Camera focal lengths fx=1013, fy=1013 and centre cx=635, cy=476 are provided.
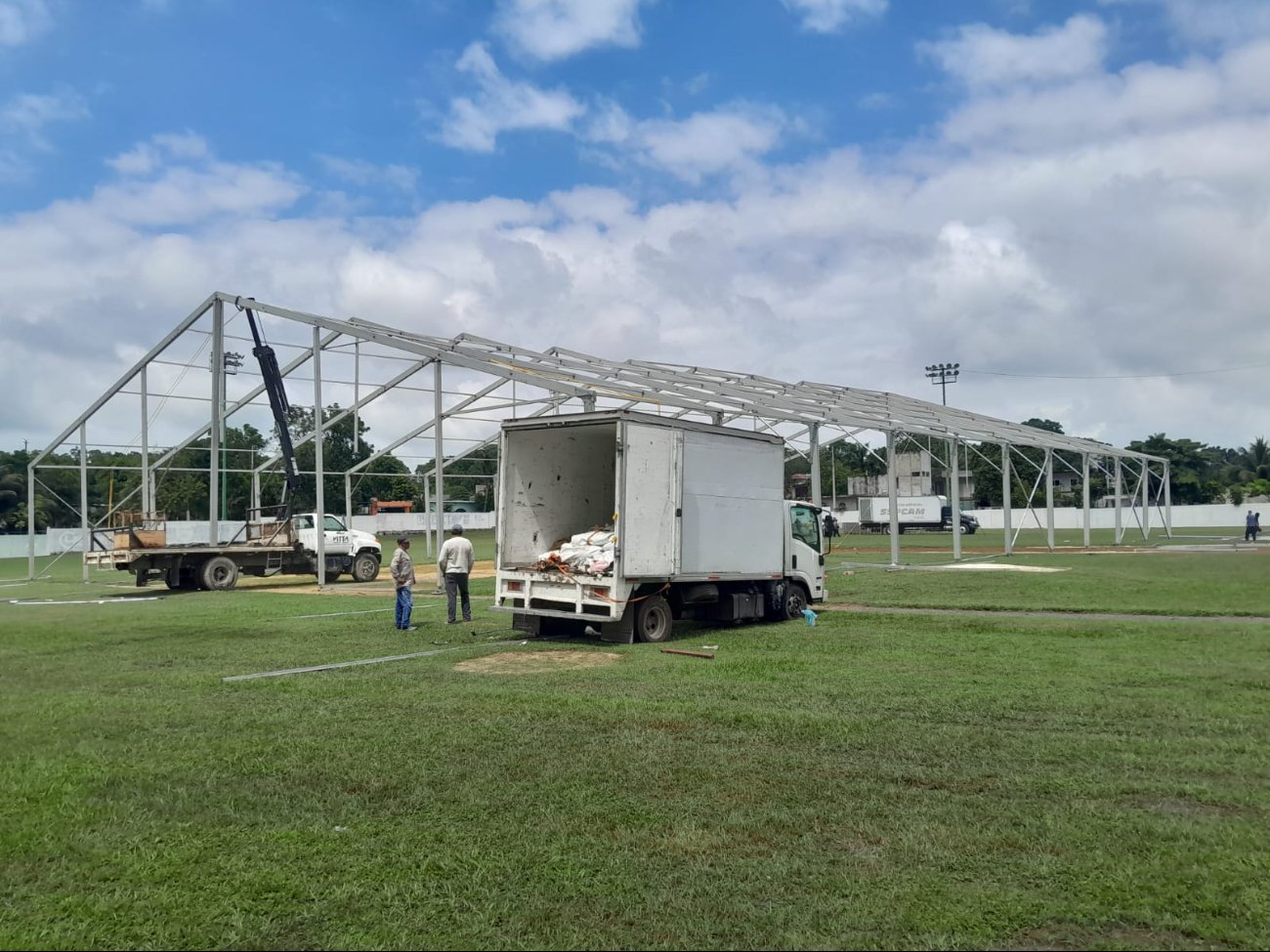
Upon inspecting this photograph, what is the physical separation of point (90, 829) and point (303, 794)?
1.17 m

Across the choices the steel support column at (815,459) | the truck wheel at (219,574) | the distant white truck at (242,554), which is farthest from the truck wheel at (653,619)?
the truck wheel at (219,574)

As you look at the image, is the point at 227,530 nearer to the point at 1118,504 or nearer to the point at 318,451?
the point at 318,451

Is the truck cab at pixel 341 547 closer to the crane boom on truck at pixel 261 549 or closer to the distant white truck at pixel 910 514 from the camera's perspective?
the crane boom on truck at pixel 261 549

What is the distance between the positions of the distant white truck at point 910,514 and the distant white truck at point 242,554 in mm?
46425

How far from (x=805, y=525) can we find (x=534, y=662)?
23.0ft

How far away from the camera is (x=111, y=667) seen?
12156 millimetres

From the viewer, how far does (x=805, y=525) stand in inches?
703

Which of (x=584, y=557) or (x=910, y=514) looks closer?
(x=584, y=557)

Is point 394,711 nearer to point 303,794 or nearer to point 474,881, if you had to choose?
point 303,794

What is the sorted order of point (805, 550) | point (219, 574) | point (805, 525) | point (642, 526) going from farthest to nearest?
1. point (219, 574)
2. point (805, 525)
3. point (805, 550)
4. point (642, 526)

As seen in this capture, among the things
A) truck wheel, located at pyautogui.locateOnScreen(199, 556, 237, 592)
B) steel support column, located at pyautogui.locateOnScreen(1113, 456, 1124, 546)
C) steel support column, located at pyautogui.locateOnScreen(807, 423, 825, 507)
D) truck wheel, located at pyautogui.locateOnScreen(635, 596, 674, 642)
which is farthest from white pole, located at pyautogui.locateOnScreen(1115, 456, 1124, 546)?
truck wheel, located at pyautogui.locateOnScreen(199, 556, 237, 592)

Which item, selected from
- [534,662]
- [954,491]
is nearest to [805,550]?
[534,662]

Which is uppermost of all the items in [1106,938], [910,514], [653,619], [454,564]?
[910,514]

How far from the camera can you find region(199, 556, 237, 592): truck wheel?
2734 cm
